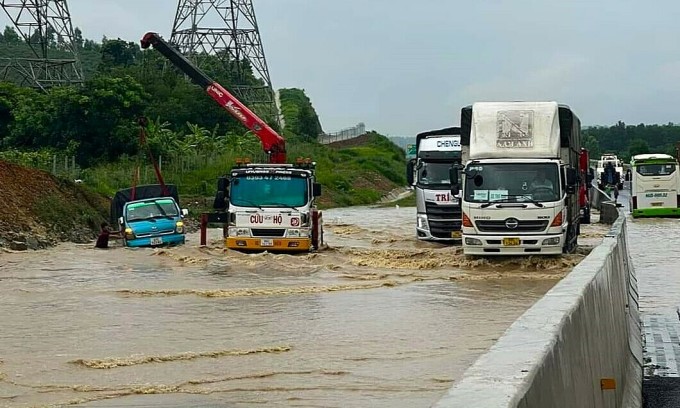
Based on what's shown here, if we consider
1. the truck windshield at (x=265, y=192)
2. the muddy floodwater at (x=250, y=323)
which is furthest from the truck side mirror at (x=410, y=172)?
the truck windshield at (x=265, y=192)

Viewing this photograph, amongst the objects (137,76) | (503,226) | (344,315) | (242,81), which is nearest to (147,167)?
(137,76)

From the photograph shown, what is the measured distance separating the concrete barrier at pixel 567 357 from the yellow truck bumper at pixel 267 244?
44.3 feet

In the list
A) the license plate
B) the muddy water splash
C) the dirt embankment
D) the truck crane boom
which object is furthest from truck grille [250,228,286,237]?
the muddy water splash

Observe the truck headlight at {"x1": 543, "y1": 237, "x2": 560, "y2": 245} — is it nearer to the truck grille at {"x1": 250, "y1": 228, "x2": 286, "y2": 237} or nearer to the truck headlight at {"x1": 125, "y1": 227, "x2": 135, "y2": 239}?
the truck grille at {"x1": 250, "y1": 228, "x2": 286, "y2": 237}

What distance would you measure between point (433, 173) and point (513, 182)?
706 cm

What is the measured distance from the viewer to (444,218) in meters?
27.8

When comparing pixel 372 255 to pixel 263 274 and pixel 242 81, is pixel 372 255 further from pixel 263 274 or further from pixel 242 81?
pixel 242 81

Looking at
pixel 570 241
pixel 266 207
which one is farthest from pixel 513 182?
pixel 266 207

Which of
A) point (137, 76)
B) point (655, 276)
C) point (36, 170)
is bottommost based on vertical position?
point (655, 276)

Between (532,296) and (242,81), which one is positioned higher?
(242,81)

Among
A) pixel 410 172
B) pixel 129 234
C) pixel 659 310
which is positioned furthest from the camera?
pixel 129 234

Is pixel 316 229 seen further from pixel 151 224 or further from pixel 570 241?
pixel 570 241

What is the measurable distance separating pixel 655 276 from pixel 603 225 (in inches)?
630

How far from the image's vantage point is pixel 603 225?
38.2m
